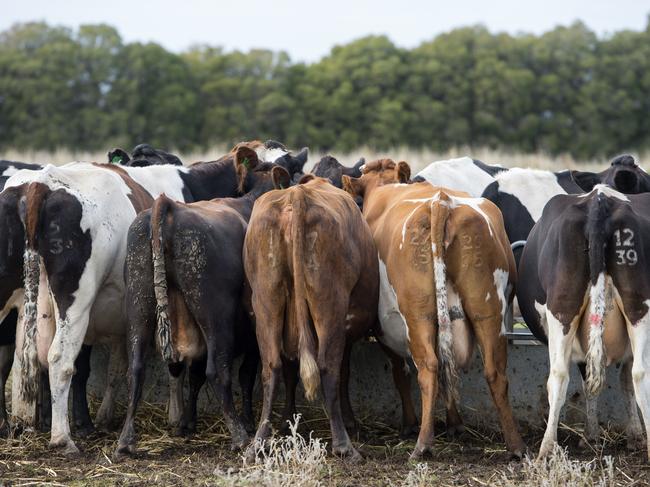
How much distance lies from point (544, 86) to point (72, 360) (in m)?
32.6

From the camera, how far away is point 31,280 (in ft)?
25.1

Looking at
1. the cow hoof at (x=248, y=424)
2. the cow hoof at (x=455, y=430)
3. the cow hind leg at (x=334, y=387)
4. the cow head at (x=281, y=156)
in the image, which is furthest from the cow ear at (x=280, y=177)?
the cow hoof at (x=455, y=430)

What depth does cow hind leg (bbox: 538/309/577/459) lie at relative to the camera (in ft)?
22.4

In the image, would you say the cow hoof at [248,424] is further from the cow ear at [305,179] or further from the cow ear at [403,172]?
the cow ear at [403,172]

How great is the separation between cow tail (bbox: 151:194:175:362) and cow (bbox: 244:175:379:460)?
25.4 inches

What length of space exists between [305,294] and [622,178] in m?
3.48

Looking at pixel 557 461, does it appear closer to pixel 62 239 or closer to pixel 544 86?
pixel 62 239

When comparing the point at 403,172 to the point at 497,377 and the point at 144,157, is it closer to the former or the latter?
the point at 497,377

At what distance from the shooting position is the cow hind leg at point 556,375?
682cm

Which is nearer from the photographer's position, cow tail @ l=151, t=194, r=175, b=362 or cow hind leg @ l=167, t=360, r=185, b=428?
cow tail @ l=151, t=194, r=175, b=362

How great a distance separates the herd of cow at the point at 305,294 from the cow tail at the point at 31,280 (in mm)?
11

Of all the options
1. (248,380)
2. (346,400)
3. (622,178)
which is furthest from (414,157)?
(346,400)

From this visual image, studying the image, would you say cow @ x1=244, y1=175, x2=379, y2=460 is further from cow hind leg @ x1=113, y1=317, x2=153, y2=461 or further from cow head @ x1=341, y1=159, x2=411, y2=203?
cow head @ x1=341, y1=159, x2=411, y2=203

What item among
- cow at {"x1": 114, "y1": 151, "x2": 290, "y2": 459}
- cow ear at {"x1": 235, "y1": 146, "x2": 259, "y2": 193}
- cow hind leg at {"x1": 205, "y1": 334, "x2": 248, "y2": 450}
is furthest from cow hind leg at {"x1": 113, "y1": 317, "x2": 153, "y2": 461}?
cow ear at {"x1": 235, "y1": 146, "x2": 259, "y2": 193}
